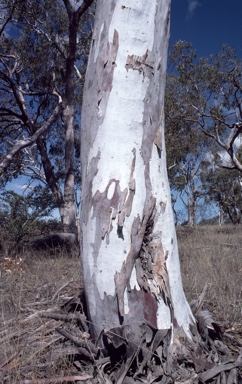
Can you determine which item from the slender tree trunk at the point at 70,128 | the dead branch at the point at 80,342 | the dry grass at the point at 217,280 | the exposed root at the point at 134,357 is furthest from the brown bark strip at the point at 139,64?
the slender tree trunk at the point at 70,128

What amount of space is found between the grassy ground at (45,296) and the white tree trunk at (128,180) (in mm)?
321

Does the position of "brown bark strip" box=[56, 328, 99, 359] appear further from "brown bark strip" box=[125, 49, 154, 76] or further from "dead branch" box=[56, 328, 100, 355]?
"brown bark strip" box=[125, 49, 154, 76]

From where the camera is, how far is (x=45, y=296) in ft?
9.18

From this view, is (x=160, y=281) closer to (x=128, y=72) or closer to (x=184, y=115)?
(x=128, y=72)

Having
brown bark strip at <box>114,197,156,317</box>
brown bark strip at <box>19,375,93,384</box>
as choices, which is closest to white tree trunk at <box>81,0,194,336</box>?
brown bark strip at <box>114,197,156,317</box>

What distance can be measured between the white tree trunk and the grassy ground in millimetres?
321

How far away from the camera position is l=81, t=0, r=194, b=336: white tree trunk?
1.86 meters

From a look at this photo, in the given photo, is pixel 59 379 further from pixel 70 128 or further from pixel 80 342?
pixel 70 128

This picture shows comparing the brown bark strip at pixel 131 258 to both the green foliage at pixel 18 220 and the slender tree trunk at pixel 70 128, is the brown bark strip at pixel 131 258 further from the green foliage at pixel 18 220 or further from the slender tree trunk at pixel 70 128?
the slender tree trunk at pixel 70 128

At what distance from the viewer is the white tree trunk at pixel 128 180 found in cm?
186

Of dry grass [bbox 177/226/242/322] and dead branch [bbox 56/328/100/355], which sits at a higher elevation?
dry grass [bbox 177/226/242/322]

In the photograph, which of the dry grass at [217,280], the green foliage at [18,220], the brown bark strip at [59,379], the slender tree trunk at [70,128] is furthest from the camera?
the slender tree trunk at [70,128]

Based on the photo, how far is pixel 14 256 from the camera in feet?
16.7

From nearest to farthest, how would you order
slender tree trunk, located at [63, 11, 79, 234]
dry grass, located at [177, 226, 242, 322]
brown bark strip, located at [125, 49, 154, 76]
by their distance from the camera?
brown bark strip, located at [125, 49, 154, 76], dry grass, located at [177, 226, 242, 322], slender tree trunk, located at [63, 11, 79, 234]
